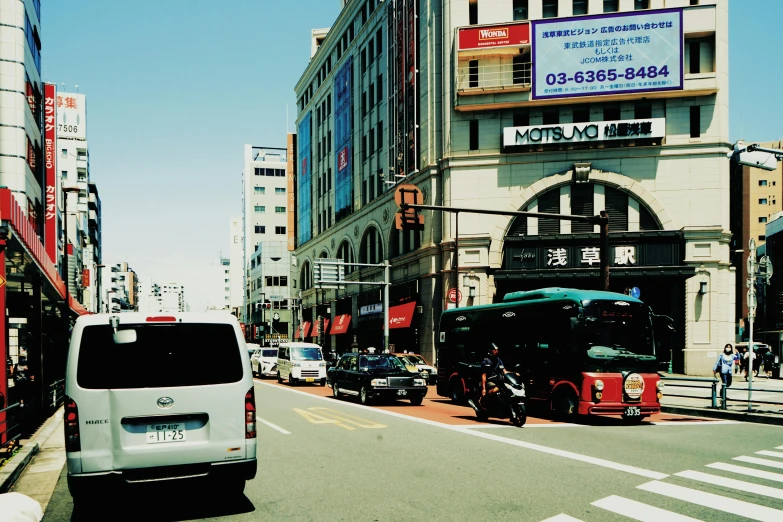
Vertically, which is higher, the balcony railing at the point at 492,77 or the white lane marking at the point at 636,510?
the balcony railing at the point at 492,77

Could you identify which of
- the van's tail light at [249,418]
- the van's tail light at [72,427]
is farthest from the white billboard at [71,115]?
the van's tail light at [249,418]

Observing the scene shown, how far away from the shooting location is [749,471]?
9.91 meters

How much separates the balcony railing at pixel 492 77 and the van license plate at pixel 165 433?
34321mm

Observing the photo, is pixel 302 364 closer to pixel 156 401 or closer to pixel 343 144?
pixel 156 401

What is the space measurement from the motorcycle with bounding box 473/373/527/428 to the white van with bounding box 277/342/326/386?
54.9ft

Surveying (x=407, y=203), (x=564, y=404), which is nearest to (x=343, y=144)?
(x=407, y=203)

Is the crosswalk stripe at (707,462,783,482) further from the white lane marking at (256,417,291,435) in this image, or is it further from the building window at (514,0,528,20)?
the building window at (514,0,528,20)

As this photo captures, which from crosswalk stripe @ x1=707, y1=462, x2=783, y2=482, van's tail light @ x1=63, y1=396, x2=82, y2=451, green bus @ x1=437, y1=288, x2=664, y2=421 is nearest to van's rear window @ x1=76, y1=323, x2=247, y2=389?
van's tail light @ x1=63, y1=396, x2=82, y2=451

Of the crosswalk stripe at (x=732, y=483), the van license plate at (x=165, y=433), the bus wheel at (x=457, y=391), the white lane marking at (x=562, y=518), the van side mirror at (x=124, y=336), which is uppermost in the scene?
the van side mirror at (x=124, y=336)

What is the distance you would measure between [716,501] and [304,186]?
229 feet

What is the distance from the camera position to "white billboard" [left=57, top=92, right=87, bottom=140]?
10462cm

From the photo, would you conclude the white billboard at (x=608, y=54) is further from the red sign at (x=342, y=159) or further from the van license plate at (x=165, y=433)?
the van license plate at (x=165, y=433)

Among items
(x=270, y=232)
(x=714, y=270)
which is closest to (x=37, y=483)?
(x=714, y=270)

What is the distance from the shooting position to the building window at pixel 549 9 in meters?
39.3
